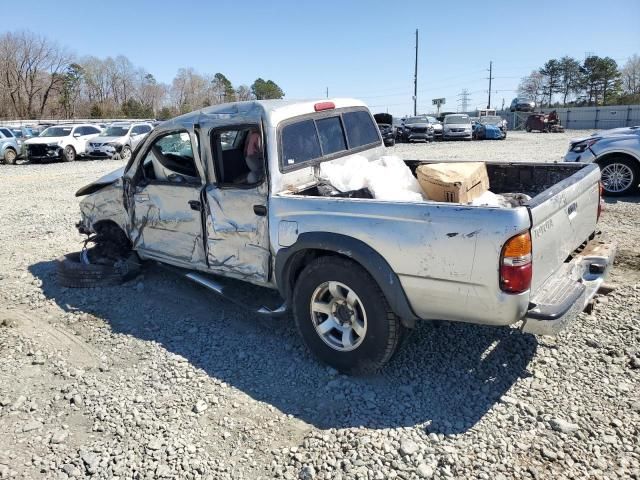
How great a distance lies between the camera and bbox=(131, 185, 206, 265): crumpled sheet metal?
4609 millimetres

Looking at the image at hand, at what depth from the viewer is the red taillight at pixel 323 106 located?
14.8ft

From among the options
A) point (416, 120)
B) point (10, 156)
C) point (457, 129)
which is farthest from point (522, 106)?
point (10, 156)

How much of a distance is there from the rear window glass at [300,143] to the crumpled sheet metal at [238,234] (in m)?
0.40

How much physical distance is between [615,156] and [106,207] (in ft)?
27.1

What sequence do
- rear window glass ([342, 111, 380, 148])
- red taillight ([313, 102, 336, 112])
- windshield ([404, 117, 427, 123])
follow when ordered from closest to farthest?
1. red taillight ([313, 102, 336, 112])
2. rear window glass ([342, 111, 380, 148])
3. windshield ([404, 117, 427, 123])

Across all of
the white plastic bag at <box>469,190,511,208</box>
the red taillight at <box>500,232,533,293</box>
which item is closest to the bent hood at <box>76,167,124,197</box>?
the white plastic bag at <box>469,190,511,208</box>

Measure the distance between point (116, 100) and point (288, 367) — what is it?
95.1 metres

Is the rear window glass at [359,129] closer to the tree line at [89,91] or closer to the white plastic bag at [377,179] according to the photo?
the white plastic bag at [377,179]

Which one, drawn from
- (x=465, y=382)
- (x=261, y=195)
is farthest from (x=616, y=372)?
(x=261, y=195)

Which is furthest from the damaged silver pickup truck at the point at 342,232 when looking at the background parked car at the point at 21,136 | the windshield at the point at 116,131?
the background parked car at the point at 21,136

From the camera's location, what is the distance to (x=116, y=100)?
88062 mm

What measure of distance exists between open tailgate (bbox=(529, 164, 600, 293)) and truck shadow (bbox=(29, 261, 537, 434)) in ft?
2.80

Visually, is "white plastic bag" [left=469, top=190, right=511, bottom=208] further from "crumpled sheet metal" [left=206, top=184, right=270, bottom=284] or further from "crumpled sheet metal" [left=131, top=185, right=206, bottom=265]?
"crumpled sheet metal" [left=131, top=185, right=206, bottom=265]

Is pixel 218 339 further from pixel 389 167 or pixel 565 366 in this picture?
pixel 565 366
